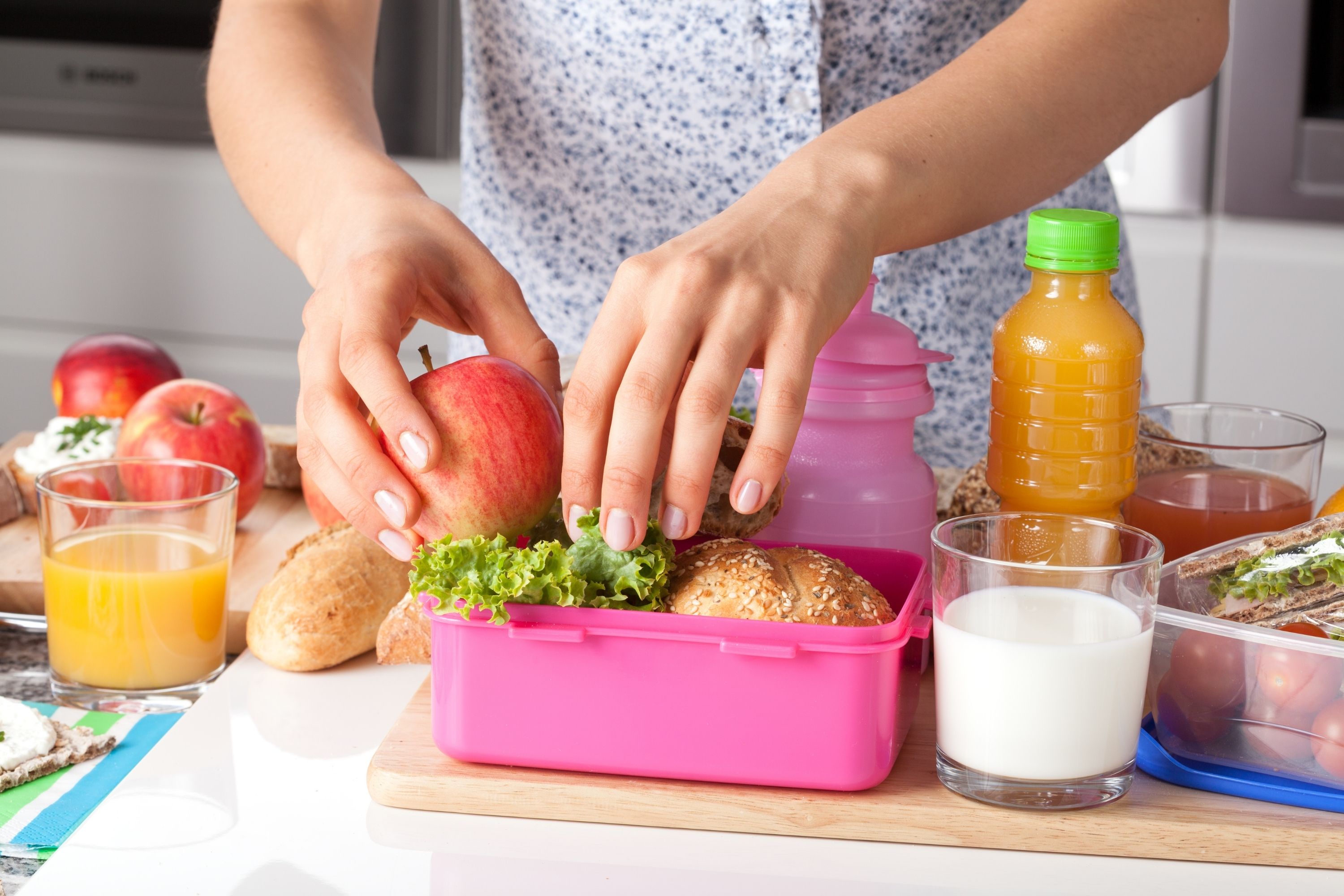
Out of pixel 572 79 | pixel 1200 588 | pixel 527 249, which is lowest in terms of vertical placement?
pixel 1200 588

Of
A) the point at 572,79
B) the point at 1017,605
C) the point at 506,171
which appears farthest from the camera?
the point at 506,171

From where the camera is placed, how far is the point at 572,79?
1.27 metres

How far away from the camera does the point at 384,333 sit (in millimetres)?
737

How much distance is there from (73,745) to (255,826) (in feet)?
0.53

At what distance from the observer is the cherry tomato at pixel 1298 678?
2.18 ft

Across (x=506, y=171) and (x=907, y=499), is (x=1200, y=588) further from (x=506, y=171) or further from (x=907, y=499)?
(x=506, y=171)

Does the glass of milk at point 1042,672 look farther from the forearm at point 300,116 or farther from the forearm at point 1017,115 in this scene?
the forearm at point 300,116

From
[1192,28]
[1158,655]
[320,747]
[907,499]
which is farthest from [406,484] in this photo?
[1192,28]

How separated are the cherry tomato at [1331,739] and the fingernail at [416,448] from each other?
48cm

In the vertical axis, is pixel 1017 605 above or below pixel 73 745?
above

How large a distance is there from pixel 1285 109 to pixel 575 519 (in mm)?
1623

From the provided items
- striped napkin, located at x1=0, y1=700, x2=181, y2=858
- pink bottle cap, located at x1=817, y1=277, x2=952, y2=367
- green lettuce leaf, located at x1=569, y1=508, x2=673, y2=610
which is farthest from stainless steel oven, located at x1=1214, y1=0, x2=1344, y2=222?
striped napkin, located at x1=0, y1=700, x2=181, y2=858

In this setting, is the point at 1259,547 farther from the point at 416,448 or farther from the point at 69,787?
the point at 69,787

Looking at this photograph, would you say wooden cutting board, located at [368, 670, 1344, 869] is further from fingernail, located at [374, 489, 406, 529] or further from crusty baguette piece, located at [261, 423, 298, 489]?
crusty baguette piece, located at [261, 423, 298, 489]
